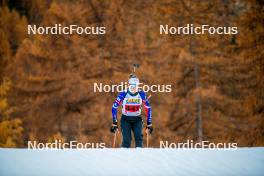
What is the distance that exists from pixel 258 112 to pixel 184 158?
17981 mm

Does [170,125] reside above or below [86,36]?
below

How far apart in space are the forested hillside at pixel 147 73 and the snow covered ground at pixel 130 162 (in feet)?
51.9

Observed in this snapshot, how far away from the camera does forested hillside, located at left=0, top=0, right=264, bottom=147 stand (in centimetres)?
2191

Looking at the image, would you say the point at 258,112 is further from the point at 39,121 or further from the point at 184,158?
the point at 184,158

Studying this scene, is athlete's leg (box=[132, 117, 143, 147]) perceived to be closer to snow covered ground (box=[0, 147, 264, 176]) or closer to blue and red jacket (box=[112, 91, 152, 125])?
blue and red jacket (box=[112, 91, 152, 125])

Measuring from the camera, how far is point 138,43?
23078mm

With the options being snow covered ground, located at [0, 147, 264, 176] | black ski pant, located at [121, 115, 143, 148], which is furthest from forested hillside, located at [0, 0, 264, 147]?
snow covered ground, located at [0, 147, 264, 176]

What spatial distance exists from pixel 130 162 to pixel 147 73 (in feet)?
53.3

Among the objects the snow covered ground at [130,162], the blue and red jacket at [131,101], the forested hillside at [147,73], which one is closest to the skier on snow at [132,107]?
the blue and red jacket at [131,101]

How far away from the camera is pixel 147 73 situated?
21531 millimetres

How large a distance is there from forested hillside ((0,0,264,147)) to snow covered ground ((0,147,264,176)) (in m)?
→ 15.8

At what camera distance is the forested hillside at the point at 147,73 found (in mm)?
21906

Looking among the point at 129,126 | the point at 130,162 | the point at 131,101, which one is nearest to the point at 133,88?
the point at 131,101

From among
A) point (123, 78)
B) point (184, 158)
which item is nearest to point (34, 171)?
point (184, 158)
